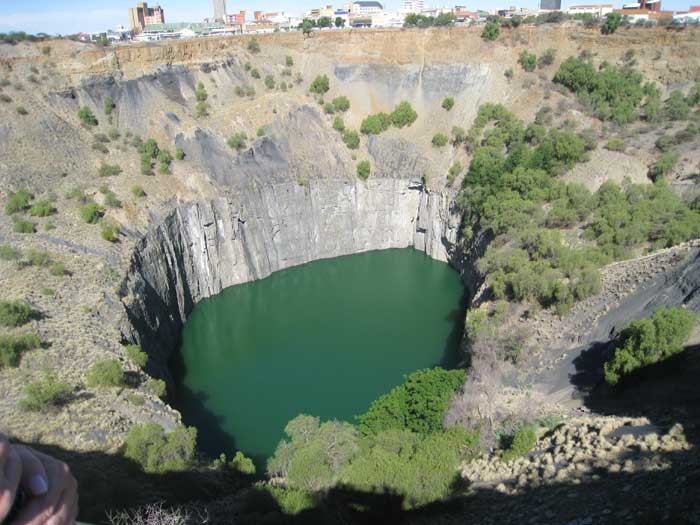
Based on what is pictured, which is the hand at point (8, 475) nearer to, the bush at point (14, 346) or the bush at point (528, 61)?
the bush at point (14, 346)

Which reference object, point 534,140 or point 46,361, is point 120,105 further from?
point 534,140

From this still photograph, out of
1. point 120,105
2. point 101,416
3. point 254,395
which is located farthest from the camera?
point 120,105

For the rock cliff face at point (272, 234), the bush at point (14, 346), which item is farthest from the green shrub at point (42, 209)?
the bush at point (14, 346)

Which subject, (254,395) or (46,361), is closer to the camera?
(46,361)

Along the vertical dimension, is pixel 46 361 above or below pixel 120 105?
below

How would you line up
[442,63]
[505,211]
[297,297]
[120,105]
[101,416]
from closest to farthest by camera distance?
[101,416] < [505,211] < [297,297] < [120,105] < [442,63]

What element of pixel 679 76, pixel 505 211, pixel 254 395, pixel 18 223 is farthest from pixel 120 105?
pixel 679 76
